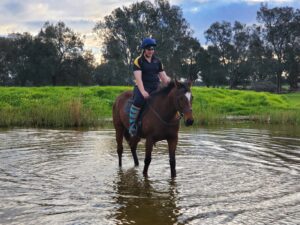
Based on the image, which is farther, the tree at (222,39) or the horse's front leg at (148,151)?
the tree at (222,39)

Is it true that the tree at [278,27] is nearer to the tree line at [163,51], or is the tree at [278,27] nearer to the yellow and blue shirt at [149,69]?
the tree line at [163,51]

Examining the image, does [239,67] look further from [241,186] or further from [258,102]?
[241,186]

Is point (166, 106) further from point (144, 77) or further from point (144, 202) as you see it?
point (144, 202)

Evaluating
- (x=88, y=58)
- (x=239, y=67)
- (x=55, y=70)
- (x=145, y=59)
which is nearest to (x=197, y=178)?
(x=145, y=59)

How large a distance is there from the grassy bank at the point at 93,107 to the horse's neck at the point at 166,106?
38.1 ft

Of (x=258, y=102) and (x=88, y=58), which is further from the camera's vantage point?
(x=88, y=58)

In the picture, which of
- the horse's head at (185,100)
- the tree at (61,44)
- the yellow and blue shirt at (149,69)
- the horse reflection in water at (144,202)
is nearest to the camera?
the horse reflection in water at (144,202)

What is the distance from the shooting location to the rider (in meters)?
8.84

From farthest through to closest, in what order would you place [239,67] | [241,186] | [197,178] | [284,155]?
[239,67], [284,155], [197,178], [241,186]

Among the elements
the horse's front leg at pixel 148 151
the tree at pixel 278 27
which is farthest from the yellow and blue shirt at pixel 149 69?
the tree at pixel 278 27

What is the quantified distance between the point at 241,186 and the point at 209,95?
2614 centimetres

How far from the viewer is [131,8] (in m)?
71.0

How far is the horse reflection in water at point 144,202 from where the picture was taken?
6121 millimetres

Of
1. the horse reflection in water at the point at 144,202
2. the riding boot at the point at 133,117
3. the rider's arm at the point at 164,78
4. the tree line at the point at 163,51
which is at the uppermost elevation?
the tree line at the point at 163,51
